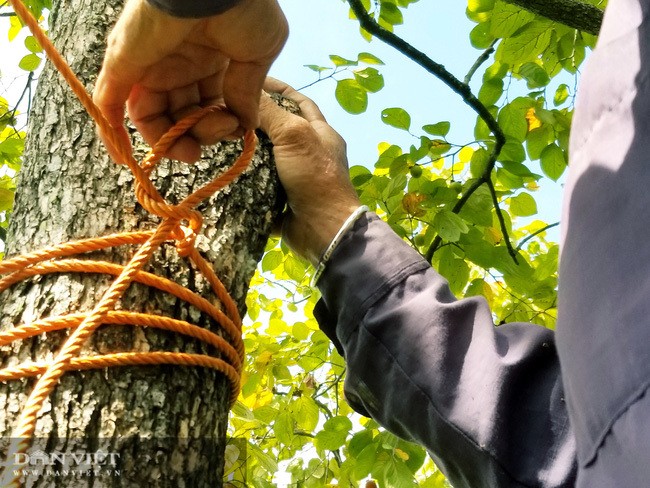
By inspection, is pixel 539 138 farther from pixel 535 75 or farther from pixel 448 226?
pixel 448 226

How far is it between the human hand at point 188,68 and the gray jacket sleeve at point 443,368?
39cm

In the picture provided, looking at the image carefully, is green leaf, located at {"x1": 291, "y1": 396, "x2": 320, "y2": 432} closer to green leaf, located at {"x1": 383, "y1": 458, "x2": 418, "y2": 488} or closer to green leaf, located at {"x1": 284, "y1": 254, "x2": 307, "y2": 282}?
green leaf, located at {"x1": 383, "y1": 458, "x2": 418, "y2": 488}

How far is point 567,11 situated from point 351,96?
2.54 ft

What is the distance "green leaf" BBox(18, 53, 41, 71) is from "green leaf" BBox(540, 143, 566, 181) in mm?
2096

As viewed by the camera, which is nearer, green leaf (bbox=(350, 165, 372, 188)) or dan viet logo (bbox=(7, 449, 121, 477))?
dan viet logo (bbox=(7, 449, 121, 477))

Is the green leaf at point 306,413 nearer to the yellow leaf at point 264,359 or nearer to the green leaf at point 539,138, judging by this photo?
the yellow leaf at point 264,359

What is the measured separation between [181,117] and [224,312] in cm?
37

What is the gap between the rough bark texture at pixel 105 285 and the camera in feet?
3.20

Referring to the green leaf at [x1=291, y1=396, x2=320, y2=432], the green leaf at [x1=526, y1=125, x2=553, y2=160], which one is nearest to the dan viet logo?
the green leaf at [x1=291, y1=396, x2=320, y2=432]

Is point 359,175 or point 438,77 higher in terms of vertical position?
point 438,77

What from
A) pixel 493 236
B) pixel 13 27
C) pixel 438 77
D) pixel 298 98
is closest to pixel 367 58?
pixel 438 77

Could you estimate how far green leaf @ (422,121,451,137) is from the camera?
2.26 meters

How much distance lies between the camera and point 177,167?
50.2 inches

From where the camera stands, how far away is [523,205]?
2.73 meters
